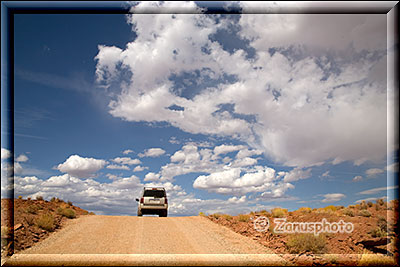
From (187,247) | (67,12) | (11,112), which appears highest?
(67,12)

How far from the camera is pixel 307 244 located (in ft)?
42.3

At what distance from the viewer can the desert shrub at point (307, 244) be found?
12.8 m

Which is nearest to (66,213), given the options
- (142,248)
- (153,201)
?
(153,201)

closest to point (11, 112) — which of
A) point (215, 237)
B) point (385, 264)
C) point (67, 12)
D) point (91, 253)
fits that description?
point (67, 12)

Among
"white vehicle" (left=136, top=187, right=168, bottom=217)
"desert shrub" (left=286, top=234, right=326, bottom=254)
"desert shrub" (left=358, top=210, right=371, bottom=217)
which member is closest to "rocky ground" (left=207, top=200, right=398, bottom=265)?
"desert shrub" (left=286, top=234, right=326, bottom=254)

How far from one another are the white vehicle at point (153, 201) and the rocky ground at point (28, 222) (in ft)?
13.5

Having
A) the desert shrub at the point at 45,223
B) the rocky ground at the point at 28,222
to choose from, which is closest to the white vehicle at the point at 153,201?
the rocky ground at the point at 28,222

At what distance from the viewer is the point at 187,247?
1275 cm

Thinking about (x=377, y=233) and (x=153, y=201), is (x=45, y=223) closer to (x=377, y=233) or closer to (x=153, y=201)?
(x=153, y=201)

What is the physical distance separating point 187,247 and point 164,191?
917 cm

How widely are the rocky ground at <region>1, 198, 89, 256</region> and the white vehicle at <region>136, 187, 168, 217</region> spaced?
4119mm

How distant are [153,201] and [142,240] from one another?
25.5 feet

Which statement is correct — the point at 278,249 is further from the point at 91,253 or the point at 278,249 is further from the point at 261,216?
the point at 91,253

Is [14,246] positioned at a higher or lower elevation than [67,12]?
lower
